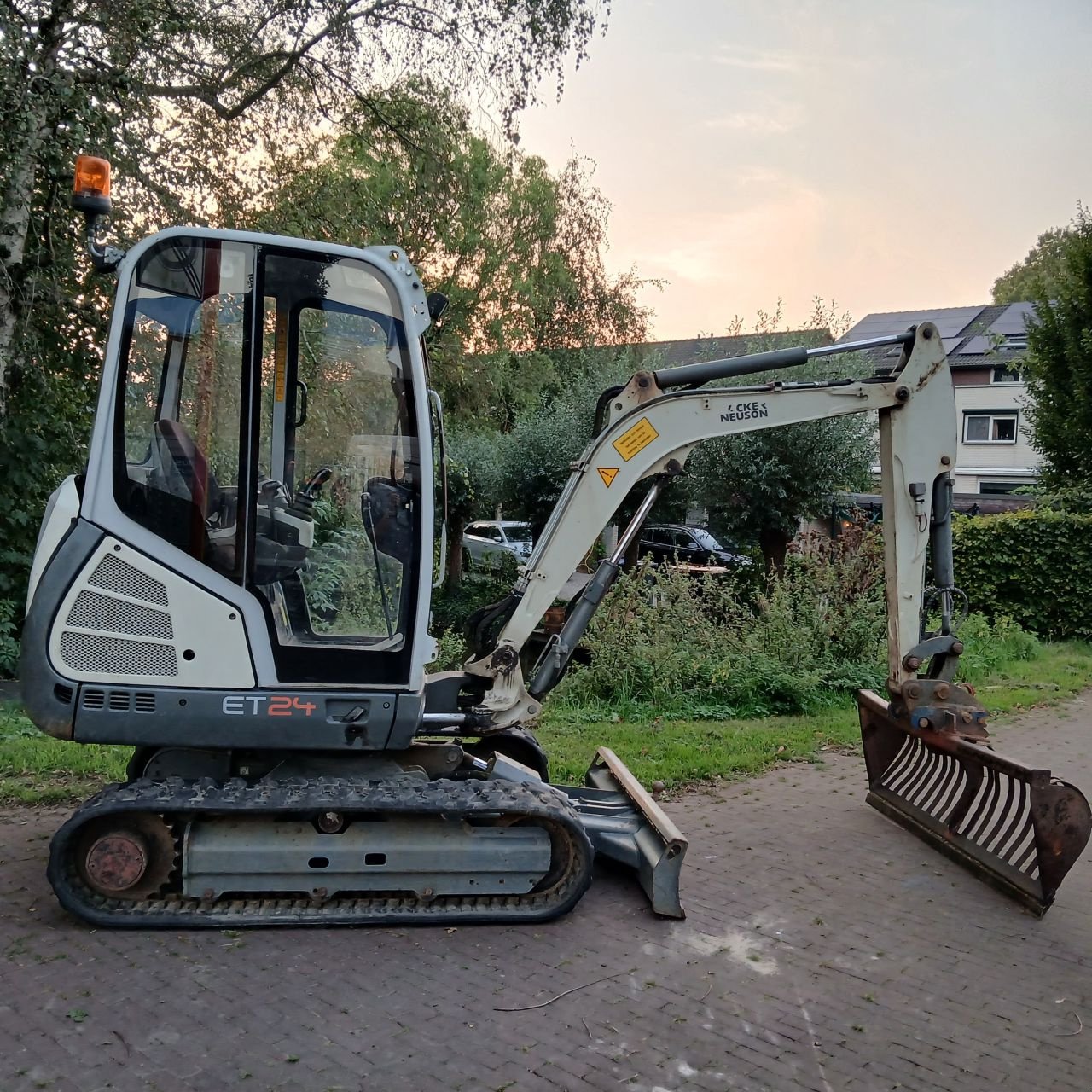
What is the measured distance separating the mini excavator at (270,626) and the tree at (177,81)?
5451 mm

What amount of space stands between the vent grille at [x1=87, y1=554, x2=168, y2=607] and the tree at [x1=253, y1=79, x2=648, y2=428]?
8089mm

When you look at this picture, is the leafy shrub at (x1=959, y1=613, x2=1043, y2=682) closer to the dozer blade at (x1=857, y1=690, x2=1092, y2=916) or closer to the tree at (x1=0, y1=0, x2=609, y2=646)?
the dozer blade at (x1=857, y1=690, x2=1092, y2=916)

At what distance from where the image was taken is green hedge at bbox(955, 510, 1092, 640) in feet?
48.2

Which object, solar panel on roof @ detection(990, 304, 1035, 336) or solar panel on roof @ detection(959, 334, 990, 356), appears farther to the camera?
solar panel on roof @ detection(959, 334, 990, 356)

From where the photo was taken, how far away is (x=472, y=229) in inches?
920

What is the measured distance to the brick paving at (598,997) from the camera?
345 cm

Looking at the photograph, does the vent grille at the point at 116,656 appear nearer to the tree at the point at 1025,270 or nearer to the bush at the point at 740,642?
the bush at the point at 740,642

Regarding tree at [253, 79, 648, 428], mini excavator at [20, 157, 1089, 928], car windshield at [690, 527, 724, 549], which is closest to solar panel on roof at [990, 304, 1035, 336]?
tree at [253, 79, 648, 428]

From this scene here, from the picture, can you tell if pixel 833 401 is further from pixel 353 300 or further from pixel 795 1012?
pixel 795 1012

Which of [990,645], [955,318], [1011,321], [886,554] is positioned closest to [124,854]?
[886,554]

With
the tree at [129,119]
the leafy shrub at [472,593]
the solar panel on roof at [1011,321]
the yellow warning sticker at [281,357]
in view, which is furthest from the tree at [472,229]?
the solar panel on roof at [1011,321]

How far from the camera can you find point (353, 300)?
4.65 meters

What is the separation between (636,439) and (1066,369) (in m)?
17.0

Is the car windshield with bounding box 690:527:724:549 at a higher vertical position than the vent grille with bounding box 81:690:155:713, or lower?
higher
